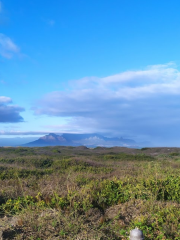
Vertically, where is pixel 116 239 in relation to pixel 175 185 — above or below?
below

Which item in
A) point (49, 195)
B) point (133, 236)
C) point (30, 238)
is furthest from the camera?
point (49, 195)

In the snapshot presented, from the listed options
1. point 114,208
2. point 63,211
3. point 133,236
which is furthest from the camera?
point 114,208

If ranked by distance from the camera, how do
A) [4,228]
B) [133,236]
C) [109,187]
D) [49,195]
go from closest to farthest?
[133,236]
[4,228]
[49,195]
[109,187]

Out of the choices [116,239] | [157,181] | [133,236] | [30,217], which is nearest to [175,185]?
[157,181]

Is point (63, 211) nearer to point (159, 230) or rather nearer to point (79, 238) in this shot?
point (79, 238)

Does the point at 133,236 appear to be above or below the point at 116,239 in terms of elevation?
above

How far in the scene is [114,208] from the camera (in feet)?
18.7

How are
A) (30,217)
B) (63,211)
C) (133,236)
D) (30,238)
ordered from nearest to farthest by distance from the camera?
(133,236) → (30,238) → (30,217) → (63,211)

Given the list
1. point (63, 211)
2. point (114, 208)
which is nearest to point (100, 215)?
point (114, 208)

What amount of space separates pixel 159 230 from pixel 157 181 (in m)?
2.59

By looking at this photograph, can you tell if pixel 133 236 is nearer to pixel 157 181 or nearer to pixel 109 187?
pixel 109 187

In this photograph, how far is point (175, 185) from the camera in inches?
268

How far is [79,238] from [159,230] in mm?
1643

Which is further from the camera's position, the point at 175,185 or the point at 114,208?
the point at 175,185
